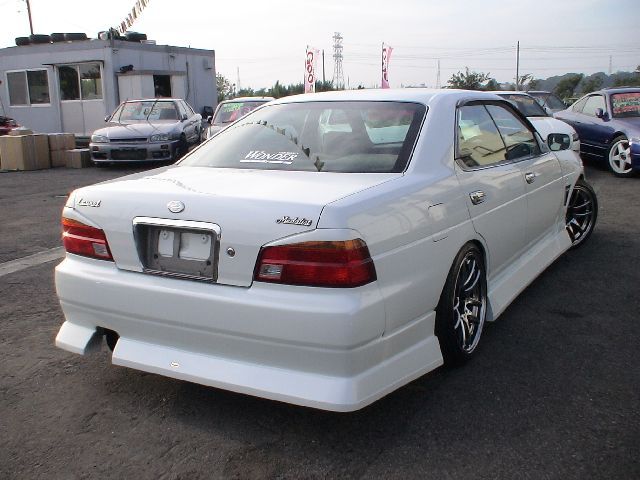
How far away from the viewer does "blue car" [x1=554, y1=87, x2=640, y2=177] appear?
1056 centimetres

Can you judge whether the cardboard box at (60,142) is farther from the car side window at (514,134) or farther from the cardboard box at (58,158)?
the car side window at (514,134)

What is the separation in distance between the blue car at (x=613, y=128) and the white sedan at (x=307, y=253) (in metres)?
7.86

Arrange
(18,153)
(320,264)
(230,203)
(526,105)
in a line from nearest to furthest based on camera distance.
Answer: (320,264) → (230,203) → (526,105) → (18,153)

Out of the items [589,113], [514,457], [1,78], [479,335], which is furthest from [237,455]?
[1,78]

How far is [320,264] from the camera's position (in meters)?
2.53

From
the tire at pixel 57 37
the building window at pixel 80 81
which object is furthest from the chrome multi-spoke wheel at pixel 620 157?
the tire at pixel 57 37

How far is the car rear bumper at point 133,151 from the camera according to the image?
540 inches

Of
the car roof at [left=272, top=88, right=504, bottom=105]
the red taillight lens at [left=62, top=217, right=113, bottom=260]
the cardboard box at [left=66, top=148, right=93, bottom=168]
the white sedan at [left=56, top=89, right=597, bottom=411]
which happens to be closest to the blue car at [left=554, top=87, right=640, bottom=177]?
the car roof at [left=272, top=88, right=504, bottom=105]

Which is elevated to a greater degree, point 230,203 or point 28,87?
point 28,87

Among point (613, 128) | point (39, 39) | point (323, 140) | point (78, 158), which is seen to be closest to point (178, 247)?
point (323, 140)

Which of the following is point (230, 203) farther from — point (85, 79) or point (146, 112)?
point (85, 79)

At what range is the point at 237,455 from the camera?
2680 mm

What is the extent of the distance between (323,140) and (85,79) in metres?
19.6

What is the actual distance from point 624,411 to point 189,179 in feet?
7.73
